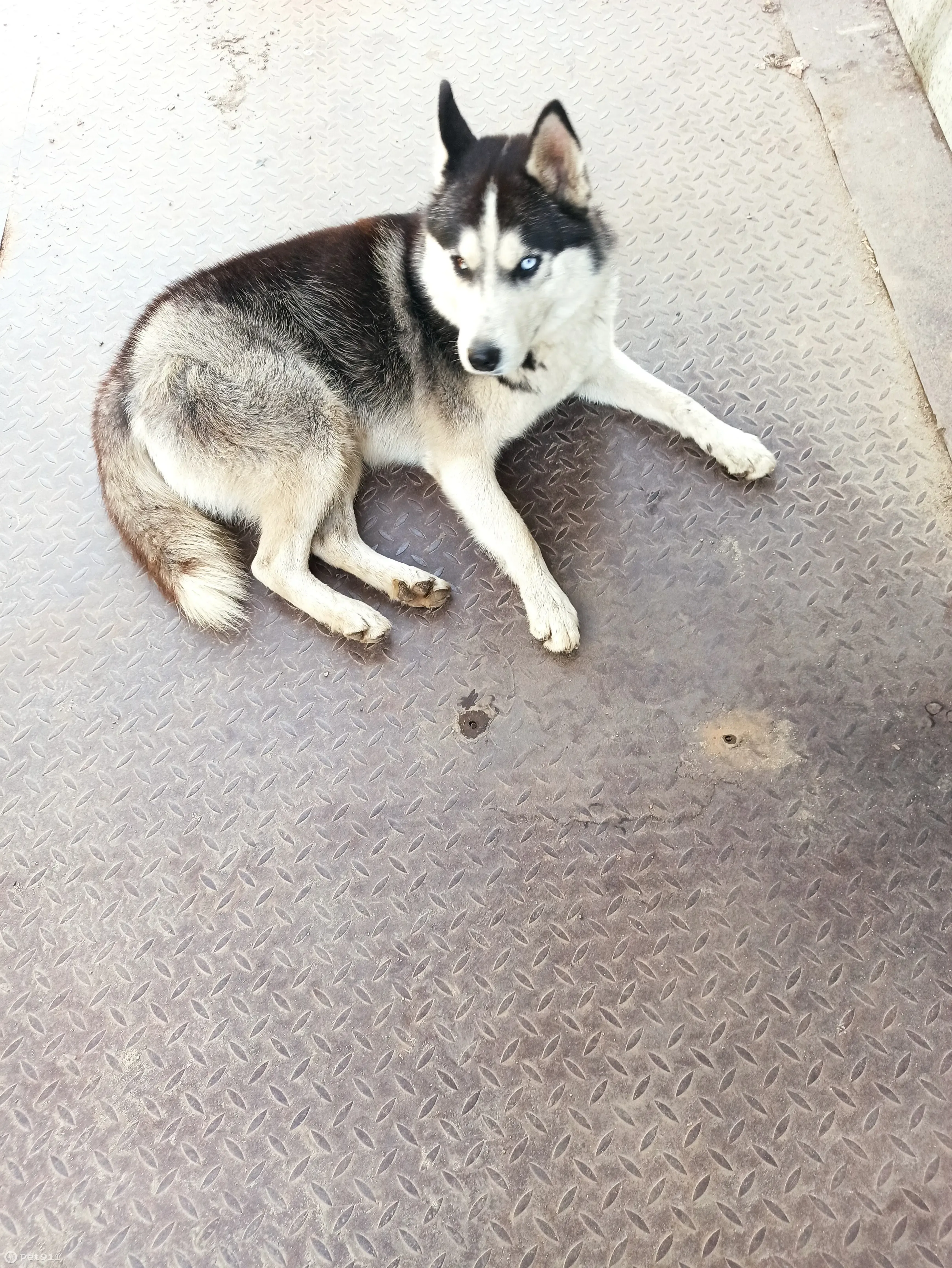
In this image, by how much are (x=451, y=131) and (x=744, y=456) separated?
108 centimetres

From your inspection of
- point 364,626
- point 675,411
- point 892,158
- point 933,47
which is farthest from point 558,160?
point 933,47

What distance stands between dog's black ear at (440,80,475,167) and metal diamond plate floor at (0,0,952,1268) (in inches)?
29.2

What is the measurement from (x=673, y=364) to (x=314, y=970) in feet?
6.28

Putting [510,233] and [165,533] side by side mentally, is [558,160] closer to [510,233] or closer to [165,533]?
[510,233]

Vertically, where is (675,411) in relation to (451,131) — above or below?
below

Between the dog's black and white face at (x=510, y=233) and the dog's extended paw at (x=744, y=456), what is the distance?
0.55 meters

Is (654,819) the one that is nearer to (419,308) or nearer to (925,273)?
(419,308)

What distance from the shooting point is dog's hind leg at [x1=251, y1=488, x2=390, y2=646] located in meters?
2.11

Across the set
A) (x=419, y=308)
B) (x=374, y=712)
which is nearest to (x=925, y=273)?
(x=419, y=308)

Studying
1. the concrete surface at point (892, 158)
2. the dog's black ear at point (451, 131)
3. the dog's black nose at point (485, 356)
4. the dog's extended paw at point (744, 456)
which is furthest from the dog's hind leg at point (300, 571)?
the concrete surface at point (892, 158)

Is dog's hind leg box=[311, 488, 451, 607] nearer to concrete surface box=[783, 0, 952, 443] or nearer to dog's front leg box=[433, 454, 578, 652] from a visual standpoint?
dog's front leg box=[433, 454, 578, 652]

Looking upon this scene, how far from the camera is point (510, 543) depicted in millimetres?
2137

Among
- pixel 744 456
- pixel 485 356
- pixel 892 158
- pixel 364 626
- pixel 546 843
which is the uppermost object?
pixel 892 158

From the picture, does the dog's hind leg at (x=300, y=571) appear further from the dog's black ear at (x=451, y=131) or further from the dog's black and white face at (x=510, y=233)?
the dog's black ear at (x=451, y=131)
